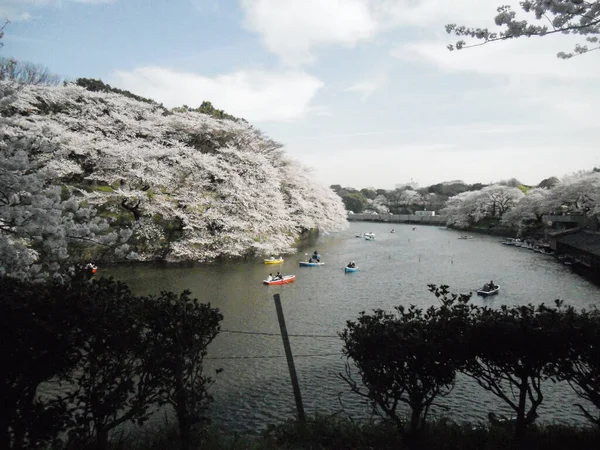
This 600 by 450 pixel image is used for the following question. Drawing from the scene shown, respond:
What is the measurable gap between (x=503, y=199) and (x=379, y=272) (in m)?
53.0

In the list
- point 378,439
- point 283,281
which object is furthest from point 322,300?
point 378,439

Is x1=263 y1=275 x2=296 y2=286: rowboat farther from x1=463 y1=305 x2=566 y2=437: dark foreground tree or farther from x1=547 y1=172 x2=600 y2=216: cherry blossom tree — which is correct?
x1=547 y1=172 x2=600 y2=216: cherry blossom tree

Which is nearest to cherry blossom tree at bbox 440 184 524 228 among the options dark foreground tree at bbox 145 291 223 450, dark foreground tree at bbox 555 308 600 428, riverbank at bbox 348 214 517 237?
riverbank at bbox 348 214 517 237

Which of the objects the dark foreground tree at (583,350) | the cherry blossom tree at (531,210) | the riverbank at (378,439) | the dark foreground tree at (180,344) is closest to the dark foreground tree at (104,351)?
the dark foreground tree at (180,344)

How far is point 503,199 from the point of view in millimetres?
69688

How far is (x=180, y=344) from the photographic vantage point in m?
5.14

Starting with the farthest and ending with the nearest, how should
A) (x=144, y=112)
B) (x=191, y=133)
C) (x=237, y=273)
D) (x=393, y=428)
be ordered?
(x=144, y=112) → (x=191, y=133) → (x=237, y=273) → (x=393, y=428)

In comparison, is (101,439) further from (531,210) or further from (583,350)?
(531,210)

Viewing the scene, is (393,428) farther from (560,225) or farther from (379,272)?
(560,225)

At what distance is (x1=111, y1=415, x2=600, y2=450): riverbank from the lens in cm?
562

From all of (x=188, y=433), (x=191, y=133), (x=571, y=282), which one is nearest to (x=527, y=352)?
(x=188, y=433)

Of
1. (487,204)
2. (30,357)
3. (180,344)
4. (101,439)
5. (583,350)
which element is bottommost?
(101,439)

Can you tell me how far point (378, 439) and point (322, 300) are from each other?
13168 mm

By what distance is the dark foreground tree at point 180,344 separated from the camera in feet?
16.6
